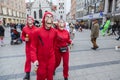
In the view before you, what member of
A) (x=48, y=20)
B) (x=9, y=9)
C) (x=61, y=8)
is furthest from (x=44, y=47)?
(x=61, y=8)

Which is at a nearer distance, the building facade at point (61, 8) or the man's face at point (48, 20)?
the man's face at point (48, 20)

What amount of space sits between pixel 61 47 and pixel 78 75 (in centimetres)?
140

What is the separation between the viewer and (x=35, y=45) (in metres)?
3.23

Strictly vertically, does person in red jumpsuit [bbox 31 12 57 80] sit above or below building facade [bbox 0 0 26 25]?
below

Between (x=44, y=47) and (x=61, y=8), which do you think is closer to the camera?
(x=44, y=47)

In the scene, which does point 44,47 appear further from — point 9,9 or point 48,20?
point 9,9

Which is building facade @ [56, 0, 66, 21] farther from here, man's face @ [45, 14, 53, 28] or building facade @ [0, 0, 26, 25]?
man's face @ [45, 14, 53, 28]

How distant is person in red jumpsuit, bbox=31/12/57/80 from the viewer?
3.19 meters

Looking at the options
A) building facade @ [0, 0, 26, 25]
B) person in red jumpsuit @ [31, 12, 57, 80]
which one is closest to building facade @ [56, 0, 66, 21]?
building facade @ [0, 0, 26, 25]

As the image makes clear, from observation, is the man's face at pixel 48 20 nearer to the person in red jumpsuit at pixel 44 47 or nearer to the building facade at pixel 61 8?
the person in red jumpsuit at pixel 44 47

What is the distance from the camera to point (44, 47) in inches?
127

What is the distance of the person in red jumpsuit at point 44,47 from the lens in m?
3.19

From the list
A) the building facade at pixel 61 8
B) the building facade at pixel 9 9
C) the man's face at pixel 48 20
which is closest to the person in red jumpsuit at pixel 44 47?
the man's face at pixel 48 20

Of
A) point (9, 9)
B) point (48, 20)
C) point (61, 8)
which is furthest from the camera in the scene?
point (61, 8)
